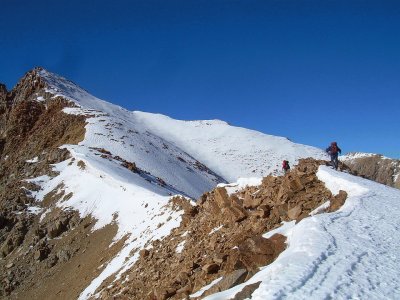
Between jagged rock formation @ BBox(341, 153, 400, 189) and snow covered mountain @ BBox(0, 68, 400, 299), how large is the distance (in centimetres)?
2817

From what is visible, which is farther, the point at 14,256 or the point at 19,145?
the point at 19,145

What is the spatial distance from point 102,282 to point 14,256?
14387mm

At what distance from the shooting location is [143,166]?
4953 centimetres

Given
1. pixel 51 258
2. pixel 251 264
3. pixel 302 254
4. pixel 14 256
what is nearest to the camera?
pixel 302 254

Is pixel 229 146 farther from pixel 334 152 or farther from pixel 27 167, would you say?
pixel 334 152

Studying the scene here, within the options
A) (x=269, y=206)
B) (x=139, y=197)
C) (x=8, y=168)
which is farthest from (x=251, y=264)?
(x=8, y=168)

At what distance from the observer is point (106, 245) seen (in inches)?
1049

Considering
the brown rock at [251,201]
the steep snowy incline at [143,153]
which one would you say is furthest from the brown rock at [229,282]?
the steep snowy incline at [143,153]

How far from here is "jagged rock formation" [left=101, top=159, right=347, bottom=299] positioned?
10.6 m

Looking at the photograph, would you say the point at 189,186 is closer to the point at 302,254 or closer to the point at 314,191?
the point at 314,191

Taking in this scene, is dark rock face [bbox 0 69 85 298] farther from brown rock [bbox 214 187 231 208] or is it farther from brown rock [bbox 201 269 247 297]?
brown rock [bbox 201 269 247 297]

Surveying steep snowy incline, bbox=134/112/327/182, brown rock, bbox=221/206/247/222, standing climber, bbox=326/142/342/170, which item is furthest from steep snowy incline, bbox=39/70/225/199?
brown rock, bbox=221/206/247/222

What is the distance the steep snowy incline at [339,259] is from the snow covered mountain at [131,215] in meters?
0.05

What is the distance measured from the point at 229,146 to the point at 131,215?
209 feet
